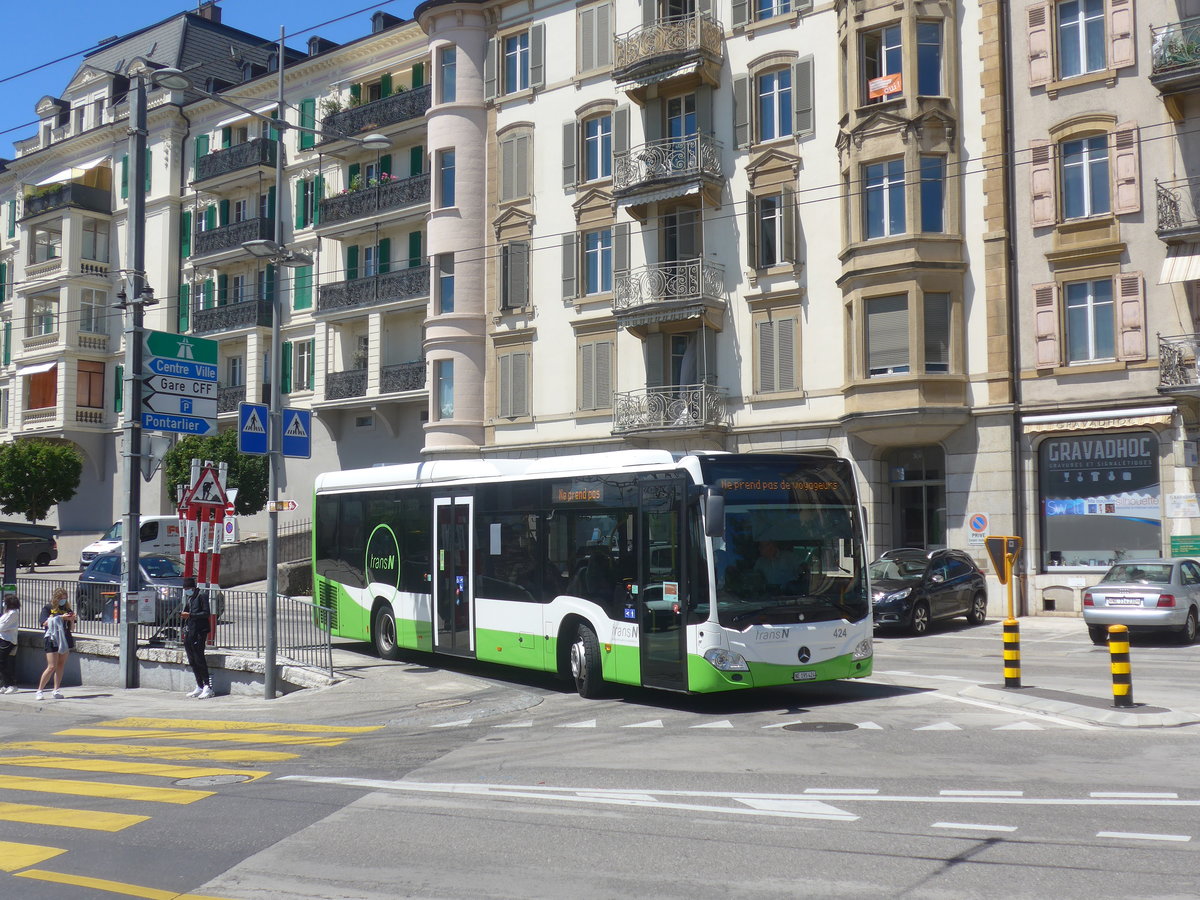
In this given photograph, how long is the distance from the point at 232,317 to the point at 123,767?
36.5m

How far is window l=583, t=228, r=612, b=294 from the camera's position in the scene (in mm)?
34844

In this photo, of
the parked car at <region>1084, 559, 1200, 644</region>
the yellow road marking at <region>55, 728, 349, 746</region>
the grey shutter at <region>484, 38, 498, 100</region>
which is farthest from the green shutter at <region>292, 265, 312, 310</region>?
the parked car at <region>1084, 559, 1200, 644</region>

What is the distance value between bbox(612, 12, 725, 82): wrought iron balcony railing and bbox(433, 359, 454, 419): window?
1006 cm

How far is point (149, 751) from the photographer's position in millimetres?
13203

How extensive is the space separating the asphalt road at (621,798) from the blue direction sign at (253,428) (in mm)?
3711

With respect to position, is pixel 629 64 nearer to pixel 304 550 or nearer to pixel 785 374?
pixel 785 374

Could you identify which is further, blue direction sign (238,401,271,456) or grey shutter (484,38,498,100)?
grey shutter (484,38,498,100)

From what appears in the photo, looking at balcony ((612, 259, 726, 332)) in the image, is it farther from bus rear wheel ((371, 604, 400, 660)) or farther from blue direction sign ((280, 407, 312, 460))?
blue direction sign ((280, 407, 312, 460))

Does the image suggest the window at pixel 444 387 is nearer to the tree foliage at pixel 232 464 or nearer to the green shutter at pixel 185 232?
the tree foliage at pixel 232 464

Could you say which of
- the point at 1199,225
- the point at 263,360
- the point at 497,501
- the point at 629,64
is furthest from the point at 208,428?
the point at 263,360

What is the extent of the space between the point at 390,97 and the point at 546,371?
1183 cm

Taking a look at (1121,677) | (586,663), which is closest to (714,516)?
(586,663)

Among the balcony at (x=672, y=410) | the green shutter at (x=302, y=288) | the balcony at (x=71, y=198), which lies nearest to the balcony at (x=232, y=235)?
the green shutter at (x=302, y=288)

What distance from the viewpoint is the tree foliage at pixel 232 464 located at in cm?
4266
